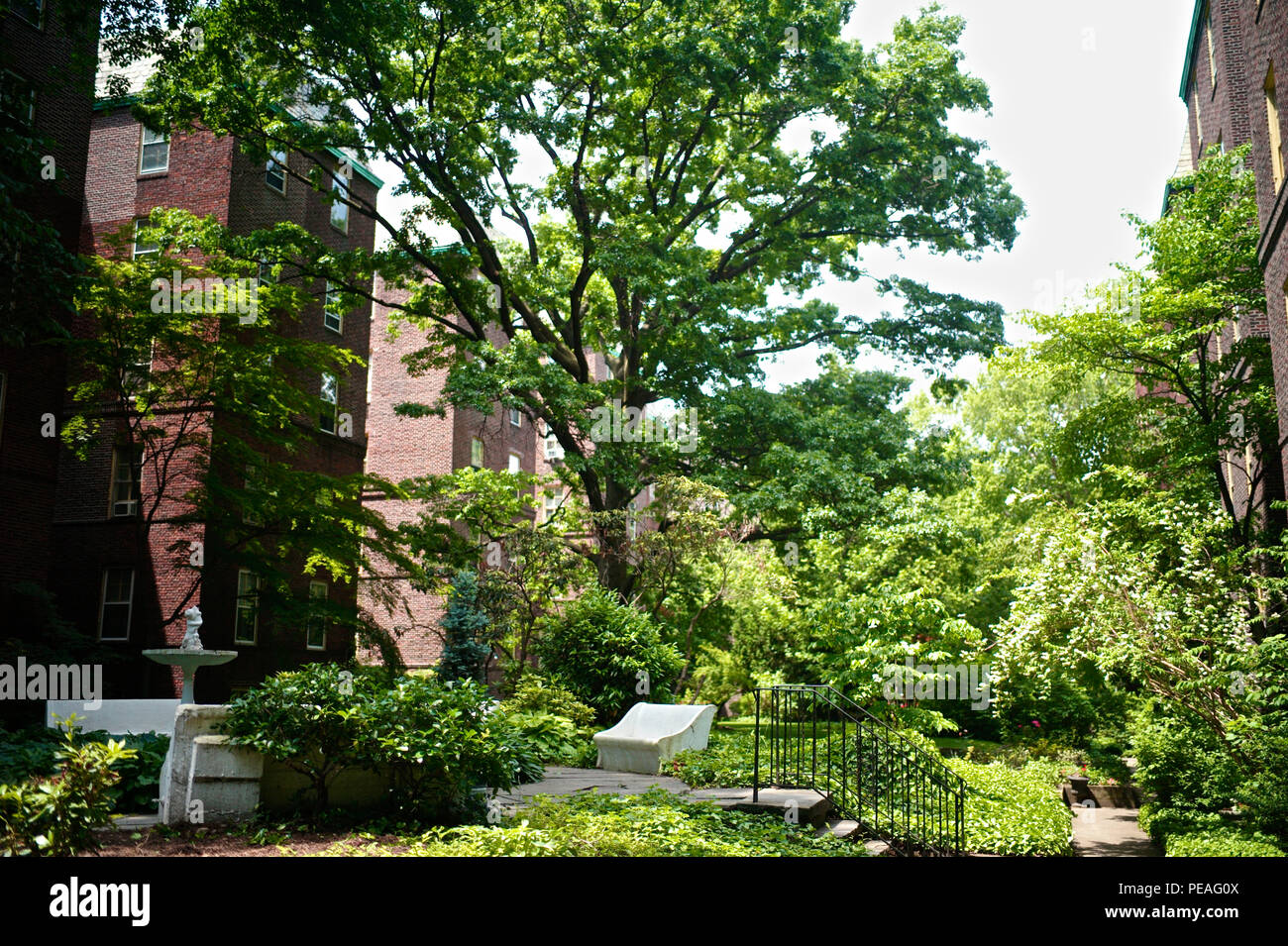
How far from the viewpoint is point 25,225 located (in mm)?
11211

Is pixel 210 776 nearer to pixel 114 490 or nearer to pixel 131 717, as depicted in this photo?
pixel 131 717

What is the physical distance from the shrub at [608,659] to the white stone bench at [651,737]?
Result: 2.85 meters

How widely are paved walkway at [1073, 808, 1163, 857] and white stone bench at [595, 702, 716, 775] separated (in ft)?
17.3

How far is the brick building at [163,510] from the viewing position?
66.4 feet

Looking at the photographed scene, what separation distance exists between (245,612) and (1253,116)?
66.8ft

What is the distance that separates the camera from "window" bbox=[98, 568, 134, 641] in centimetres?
2134

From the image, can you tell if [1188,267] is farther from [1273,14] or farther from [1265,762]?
[1265,762]

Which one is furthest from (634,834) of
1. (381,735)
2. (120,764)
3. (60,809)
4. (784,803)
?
(120,764)

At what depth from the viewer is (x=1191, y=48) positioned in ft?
77.7

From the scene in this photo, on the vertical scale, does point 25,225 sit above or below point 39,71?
below

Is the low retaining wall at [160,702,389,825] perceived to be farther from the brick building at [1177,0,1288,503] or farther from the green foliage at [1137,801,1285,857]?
the brick building at [1177,0,1288,503]

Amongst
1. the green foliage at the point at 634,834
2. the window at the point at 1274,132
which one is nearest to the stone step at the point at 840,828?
the green foliage at the point at 634,834
